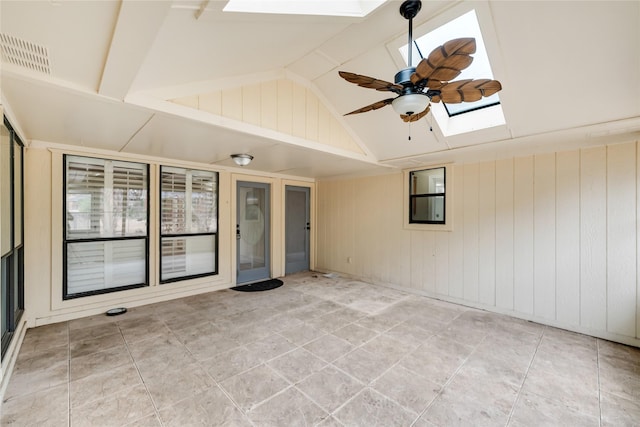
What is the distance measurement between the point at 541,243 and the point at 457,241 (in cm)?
106

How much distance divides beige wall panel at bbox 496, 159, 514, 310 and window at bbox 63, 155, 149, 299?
209 inches

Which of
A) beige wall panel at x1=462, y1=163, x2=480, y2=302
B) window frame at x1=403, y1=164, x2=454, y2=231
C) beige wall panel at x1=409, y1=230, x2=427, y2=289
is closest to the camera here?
beige wall panel at x1=462, y1=163, x2=480, y2=302

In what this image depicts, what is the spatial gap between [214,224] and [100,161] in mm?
1892

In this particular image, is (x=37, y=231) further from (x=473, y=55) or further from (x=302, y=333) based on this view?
(x=473, y=55)

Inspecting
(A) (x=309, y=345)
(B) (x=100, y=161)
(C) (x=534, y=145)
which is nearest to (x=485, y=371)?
(A) (x=309, y=345)

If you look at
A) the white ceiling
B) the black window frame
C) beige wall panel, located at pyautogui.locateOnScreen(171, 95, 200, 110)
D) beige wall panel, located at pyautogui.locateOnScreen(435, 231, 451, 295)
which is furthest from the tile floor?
beige wall panel, located at pyautogui.locateOnScreen(171, 95, 200, 110)

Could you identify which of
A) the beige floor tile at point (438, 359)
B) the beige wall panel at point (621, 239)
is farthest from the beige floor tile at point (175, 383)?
the beige wall panel at point (621, 239)

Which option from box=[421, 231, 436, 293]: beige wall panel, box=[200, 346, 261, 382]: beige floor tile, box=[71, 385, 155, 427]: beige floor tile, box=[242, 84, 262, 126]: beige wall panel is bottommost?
box=[200, 346, 261, 382]: beige floor tile

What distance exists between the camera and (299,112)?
3469 millimetres

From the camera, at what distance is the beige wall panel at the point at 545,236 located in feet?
11.4

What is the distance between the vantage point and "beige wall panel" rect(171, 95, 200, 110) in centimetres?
247

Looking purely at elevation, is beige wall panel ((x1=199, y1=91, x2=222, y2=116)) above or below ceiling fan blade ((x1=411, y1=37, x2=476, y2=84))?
above

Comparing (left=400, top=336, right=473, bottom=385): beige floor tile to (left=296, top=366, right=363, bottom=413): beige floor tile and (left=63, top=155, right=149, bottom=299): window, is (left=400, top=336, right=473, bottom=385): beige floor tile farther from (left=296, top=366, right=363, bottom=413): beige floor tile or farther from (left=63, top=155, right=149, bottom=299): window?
(left=63, top=155, right=149, bottom=299): window

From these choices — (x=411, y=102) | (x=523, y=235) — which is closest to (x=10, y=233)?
(x=411, y=102)
